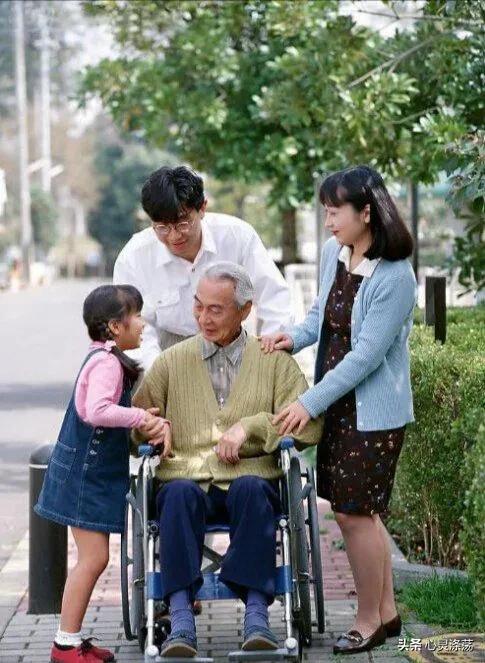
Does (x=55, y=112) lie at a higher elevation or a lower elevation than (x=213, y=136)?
higher

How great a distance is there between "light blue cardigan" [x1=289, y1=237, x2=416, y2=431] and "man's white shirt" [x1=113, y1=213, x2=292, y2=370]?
764mm

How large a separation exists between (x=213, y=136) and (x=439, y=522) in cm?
1000

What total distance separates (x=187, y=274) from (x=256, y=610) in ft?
4.91

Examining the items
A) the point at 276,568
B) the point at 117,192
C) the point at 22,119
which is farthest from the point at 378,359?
the point at 117,192

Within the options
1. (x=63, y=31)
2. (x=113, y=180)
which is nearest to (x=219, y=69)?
(x=63, y=31)

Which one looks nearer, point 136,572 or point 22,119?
point 136,572

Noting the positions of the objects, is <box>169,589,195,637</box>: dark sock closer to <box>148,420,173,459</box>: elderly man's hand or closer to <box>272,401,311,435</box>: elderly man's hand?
<box>148,420,173,459</box>: elderly man's hand

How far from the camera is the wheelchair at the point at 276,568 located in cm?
480

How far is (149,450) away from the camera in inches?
194

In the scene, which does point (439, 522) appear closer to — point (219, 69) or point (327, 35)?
point (327, 35)

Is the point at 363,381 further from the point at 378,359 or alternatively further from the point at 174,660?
the point at 174,660

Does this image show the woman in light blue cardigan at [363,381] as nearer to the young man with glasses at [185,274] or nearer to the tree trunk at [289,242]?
the young man with glasses at [185,274]

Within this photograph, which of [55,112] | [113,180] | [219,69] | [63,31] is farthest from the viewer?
[55,112]

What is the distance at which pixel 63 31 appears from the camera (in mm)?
60031
